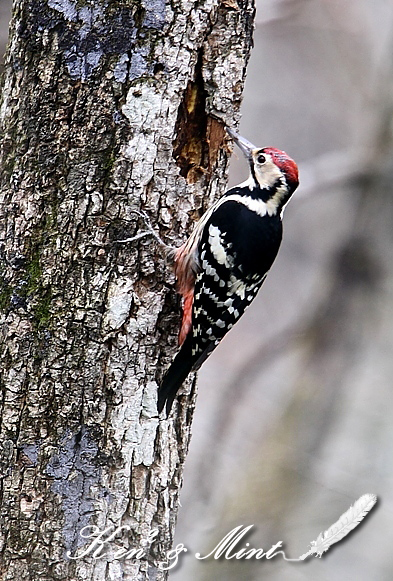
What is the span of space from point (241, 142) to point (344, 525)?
6.63 ft

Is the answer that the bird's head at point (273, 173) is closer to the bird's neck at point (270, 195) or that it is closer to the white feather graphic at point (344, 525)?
the bird's neck at point (270, 195)

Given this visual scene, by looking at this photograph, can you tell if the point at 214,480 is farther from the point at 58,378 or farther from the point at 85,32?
the point at 85,32

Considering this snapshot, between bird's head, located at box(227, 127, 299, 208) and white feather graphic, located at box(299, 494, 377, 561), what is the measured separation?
1.58m

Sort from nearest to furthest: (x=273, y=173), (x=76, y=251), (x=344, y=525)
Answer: (x=76, y=251), (x=273, y=173), (x=344, y=525)

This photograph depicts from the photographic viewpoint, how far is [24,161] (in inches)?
108

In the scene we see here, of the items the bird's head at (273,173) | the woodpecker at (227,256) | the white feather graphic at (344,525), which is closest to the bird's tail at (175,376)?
the woodpecker at (227,256)

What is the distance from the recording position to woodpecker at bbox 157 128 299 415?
290 cm

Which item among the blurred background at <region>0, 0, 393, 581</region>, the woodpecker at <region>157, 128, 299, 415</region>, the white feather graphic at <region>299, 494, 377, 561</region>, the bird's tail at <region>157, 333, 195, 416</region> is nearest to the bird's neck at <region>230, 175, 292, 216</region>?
the woodpecker at <region>157, 128, 299, 415</region>

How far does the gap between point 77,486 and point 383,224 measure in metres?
2.23

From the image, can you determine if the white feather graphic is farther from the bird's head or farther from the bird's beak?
the bird's beak

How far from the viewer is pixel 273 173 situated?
345cm

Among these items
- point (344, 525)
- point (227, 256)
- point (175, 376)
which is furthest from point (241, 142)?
point (344, 525)

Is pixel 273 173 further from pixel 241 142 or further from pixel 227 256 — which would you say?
pixel 227 256

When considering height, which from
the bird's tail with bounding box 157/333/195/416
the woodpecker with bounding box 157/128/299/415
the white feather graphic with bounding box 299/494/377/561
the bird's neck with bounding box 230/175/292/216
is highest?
the bird's neck with bounding box 230/175/292/216
